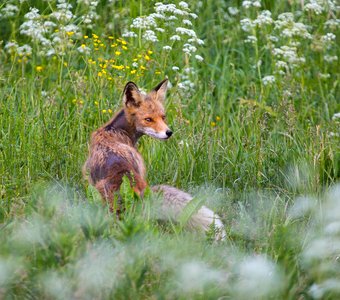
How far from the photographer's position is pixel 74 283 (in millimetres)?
4090

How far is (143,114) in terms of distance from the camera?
714 centimetres

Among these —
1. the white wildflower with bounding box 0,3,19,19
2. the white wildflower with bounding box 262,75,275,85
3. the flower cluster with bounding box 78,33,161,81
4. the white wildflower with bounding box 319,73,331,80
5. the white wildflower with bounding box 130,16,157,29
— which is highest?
the white wildflower with bounding box 130,16,157,29

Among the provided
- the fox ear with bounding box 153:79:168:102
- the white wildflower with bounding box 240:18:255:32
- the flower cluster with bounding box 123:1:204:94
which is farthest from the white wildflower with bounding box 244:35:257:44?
the fox ear with bounding box 153:79:168:102

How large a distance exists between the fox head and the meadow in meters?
0.34

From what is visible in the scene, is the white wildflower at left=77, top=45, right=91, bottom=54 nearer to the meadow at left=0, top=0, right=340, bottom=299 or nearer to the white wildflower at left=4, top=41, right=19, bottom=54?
the meadow at left=0, top=0, right=340, bottom=299

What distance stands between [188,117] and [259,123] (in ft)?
3.74

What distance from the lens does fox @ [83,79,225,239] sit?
19.1 feet

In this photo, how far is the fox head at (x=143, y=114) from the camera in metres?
7.08

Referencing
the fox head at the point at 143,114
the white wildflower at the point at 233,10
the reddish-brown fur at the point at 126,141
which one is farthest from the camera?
the white wildflower at the point at 233,10

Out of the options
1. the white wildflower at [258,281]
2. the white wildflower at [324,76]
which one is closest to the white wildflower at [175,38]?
the white wildflower at [324,76]

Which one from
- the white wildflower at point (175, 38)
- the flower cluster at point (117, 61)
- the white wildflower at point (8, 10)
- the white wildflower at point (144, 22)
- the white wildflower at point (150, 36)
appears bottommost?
the flower cluster at point (117, 61)

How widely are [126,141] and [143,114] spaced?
31 centimetres

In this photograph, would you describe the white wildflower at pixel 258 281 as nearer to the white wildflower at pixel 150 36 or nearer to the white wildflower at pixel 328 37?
the white wildflower at pixel 150 36

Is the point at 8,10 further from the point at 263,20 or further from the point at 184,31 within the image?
the point at 263,20
